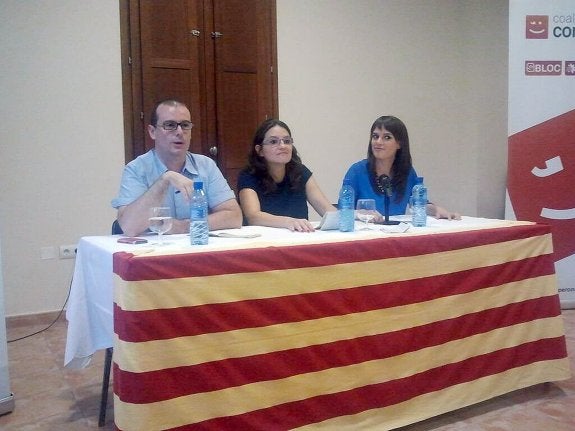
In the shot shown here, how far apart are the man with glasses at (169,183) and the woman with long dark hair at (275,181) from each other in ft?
0.58

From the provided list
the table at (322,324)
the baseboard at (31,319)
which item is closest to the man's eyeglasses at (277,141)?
the table at (322,324)

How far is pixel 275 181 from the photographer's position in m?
2.63

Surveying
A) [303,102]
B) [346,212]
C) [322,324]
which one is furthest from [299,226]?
[303,102]

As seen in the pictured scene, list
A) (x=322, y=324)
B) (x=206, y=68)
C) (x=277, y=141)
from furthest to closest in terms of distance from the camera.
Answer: (x=206, y=68)
(x=277, y=141)
(x=322, y=324)

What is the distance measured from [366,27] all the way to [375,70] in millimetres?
340

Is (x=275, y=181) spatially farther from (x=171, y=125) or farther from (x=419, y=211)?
(x=419, y=211)

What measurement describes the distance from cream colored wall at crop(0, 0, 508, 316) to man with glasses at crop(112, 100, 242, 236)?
4.46ft

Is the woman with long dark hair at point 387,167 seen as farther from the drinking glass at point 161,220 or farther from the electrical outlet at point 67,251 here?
the electrical outlet at point 67,251

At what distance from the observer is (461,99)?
4820mm

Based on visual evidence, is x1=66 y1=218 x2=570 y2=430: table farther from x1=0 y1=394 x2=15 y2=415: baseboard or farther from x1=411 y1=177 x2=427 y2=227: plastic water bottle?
x1=0 y1=394 x2=15 y2=415: baseboard

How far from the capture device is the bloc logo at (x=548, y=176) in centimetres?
349

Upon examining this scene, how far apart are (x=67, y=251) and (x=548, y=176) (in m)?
3.08

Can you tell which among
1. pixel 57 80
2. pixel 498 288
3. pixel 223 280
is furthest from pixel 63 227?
pixel 498 288

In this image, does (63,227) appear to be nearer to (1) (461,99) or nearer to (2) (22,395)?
(2) (22,395)
